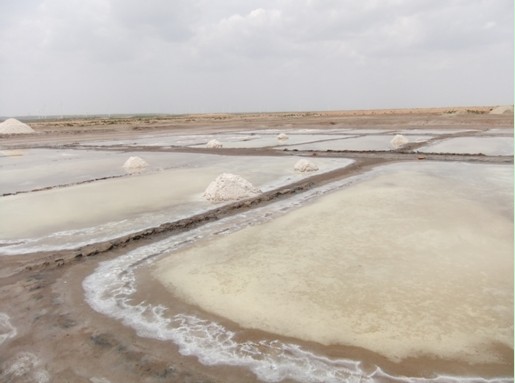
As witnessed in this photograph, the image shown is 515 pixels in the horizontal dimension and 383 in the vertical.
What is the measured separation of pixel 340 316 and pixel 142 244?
308 cm

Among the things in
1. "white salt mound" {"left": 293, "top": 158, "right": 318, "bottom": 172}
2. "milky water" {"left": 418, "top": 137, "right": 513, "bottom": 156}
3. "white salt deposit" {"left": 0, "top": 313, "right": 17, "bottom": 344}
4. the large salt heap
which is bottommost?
"white salt deposit" {"left": 0, "top": 313, "right": 17, "bottom": 344}

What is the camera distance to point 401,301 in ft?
12.0

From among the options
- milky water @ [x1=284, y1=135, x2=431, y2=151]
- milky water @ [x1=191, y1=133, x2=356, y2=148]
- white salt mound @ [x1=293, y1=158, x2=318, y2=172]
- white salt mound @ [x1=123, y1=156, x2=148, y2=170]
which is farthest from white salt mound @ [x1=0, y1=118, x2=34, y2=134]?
white salt mound @ [x1=293, y1=158, x2=318, y2=172]

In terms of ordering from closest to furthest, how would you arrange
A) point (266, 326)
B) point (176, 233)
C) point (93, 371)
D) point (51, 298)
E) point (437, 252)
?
point (93, 371) < point (266, 326) < point (51, 298) < point (437, 252) < point (176, 233)

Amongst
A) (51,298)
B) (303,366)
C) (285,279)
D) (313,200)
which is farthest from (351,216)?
(51,298)

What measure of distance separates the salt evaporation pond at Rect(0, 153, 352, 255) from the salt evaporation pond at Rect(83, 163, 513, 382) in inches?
44.8

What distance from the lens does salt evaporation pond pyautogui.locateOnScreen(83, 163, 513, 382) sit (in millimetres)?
2906

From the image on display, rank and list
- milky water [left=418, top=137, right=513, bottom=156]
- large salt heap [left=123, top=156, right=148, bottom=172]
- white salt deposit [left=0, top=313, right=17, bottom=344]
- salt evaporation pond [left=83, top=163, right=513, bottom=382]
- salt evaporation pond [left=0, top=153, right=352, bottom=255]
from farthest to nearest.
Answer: milky water [left=418, top=137, right=513, bottom=156]
large salt heap [left=123, top=156, right=148, bottom=172]
salt evaporation pond [left=0, top=153, right=352, bottom=255]
white salt deposit [left=0, top=313, right=17, bottom=344]
salt evaporation pond [left=83, top=163, right=513, bottom=382]

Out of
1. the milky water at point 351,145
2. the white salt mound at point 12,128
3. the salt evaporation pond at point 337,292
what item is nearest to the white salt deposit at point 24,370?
the salt evaporation pond at point 337,292

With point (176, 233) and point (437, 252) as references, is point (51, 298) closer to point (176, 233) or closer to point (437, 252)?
point (176, 233)

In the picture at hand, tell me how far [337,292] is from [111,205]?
5.36 meters

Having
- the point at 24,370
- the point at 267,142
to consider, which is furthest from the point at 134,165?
the point at 24,370

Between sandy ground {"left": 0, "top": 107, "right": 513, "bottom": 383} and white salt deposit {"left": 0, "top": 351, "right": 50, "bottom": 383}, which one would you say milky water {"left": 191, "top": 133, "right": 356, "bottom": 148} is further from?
white salt deposit {"left": 0, "top": 351, "right": 50, "bottom": 383}

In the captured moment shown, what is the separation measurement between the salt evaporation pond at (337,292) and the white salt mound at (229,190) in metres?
1.26
